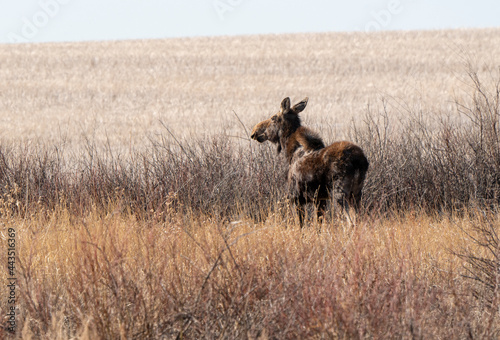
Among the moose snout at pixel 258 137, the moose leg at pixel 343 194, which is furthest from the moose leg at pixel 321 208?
the moose snout at pixel 258 137

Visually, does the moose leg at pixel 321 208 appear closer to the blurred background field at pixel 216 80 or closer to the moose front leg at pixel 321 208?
the moose front leg at pixel 321 208

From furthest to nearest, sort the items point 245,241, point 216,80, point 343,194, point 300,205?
1. point 216,80
2. point 300,205
3. point 343,194
4. point 245,241

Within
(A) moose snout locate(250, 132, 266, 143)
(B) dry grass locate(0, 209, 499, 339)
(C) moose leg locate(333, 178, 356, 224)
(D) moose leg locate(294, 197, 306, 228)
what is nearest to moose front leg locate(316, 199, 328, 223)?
(D) moose leg locate(294, 197, 306, 228)

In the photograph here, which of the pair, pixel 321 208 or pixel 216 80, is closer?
pixel 321 208

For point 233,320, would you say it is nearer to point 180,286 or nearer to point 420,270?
point 180,286

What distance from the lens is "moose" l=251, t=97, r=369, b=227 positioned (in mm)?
5906

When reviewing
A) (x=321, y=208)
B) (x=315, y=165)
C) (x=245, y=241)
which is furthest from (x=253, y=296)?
(x=321, y=208)

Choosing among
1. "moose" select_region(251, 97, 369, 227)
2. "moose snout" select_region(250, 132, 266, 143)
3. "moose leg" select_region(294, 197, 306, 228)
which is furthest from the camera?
"moose snout" select_region(250, 132, 266, 143)

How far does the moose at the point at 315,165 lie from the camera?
591 cm

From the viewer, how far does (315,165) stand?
6.15 metres

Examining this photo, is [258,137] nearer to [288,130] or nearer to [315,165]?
[288,130]

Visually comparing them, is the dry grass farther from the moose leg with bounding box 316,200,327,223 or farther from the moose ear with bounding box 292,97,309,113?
the moose ear with bounding box 292,97,309,113

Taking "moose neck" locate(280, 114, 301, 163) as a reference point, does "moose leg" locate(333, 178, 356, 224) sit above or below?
below

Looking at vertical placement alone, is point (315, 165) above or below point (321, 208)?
above
